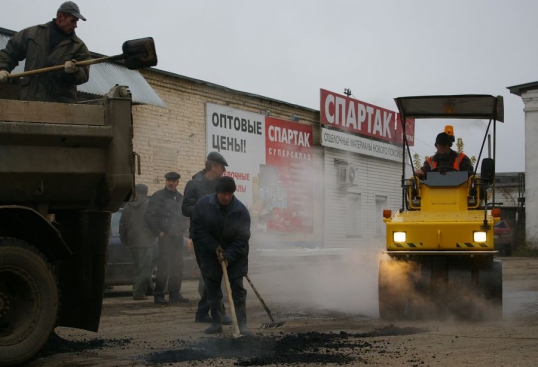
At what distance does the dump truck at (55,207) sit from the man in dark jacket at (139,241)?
18.0 ft

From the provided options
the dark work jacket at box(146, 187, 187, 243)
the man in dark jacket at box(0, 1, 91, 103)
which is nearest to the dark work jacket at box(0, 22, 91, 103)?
the man in dark jacket at box(0, 1, 91, 103)

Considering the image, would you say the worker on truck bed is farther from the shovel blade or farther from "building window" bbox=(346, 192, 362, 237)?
"building window" bbox=(346, 192, 362, 237)

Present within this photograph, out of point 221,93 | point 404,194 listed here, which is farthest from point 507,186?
point 404,194

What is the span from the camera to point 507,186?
53500 mm

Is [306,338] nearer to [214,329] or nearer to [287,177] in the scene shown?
[214,329]

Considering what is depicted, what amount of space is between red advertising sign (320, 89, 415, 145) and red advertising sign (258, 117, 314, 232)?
101 cm

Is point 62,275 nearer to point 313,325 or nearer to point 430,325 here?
point 313,325

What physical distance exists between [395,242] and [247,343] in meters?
2.71

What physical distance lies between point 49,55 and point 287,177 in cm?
2036

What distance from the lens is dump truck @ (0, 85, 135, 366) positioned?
608cm

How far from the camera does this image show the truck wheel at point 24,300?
19.9 ft

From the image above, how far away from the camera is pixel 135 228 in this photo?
12453 mm

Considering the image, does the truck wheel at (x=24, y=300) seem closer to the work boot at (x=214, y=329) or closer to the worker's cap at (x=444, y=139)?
the work boot at (x=214, y=329)

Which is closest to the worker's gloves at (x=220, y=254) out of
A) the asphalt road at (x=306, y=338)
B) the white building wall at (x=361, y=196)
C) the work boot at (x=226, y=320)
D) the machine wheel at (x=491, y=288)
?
the asphalt road at (x=306, y=338)
